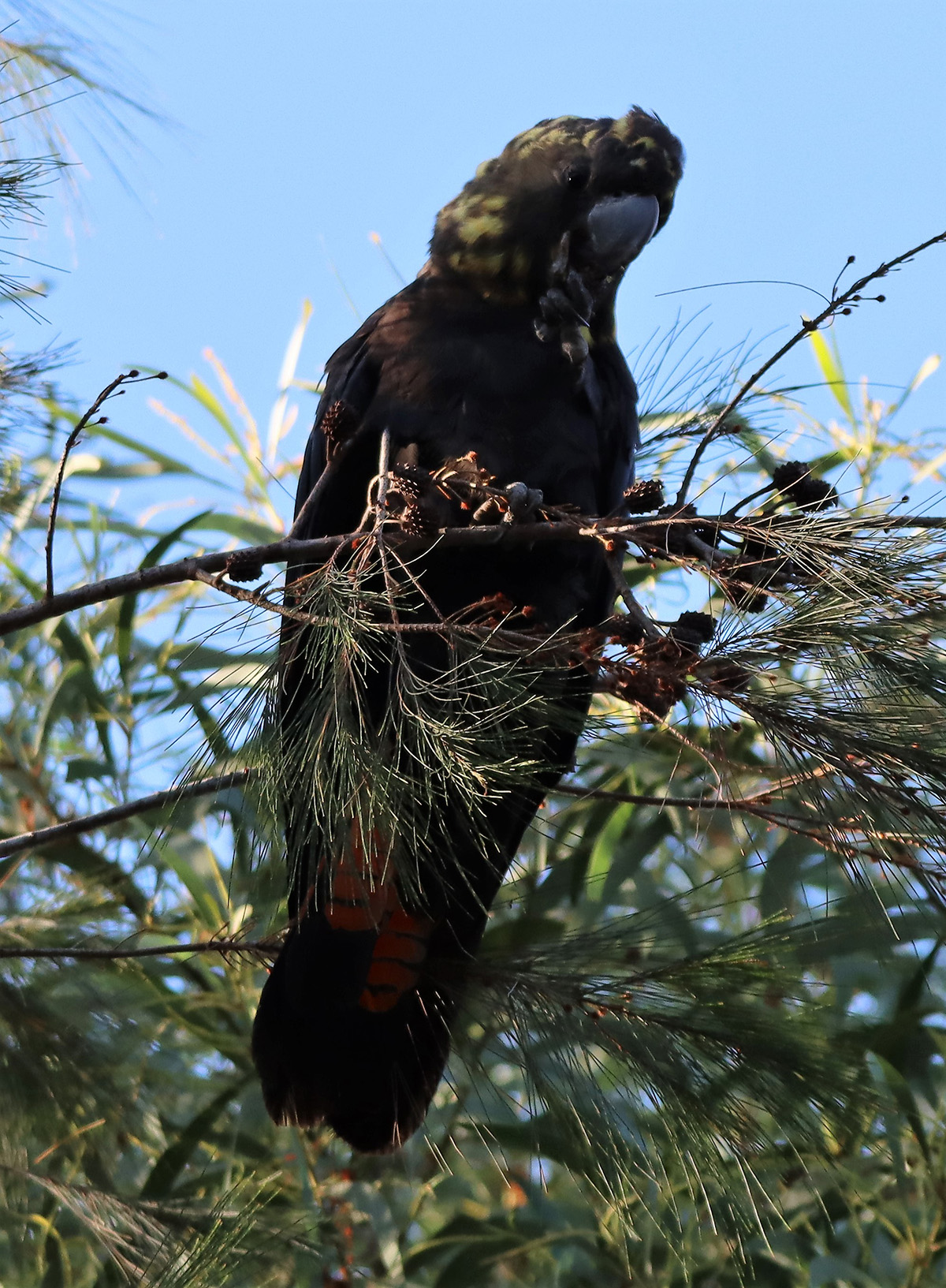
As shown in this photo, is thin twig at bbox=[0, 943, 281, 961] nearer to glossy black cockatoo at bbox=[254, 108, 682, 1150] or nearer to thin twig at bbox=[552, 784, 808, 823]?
glossy black cockatoo at bbox=[254, 108, 682, 1150]

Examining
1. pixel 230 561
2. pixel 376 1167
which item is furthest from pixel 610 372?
pixel 376 1167

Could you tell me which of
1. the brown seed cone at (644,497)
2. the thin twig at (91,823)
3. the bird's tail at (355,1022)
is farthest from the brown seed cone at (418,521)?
the bird's tail at (355,1022)

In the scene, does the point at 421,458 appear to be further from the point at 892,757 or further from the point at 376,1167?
the point at 376,1167

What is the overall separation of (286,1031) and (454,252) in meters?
1.13

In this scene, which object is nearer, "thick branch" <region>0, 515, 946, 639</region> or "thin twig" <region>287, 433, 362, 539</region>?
"thick branch" <region>0, 515, 946, 639</region>

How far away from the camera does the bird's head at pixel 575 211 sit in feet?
6.06

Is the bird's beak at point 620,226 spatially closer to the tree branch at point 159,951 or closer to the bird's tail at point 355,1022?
the bird's tail at point 355,1022

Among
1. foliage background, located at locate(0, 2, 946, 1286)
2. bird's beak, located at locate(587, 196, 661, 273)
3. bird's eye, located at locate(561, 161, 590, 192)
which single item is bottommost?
foliage background, located at locate(0, 2, 946, 1286)

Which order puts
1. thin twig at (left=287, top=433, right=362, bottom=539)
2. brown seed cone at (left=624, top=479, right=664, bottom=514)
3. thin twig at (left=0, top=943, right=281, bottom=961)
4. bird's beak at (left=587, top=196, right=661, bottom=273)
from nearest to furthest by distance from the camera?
brown seed cone at (left=624, top=479, right=664, bottom=514) < thin twig at (left=287, top=433, right=362, bottom=539) < thin twig at (left=0, top=943, right=281, bottom=961) < bird's beak at (left=587, top=196, right=661, bottom=273)

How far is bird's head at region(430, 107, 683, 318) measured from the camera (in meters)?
1.85

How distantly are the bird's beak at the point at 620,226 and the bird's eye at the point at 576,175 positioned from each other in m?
0.04

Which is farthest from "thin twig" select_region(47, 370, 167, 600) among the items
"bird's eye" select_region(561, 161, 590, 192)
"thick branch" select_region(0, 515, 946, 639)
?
"bird's eye" select_region(561, 161, 590, 192)

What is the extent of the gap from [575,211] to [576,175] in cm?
5

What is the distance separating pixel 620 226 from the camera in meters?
1.83
